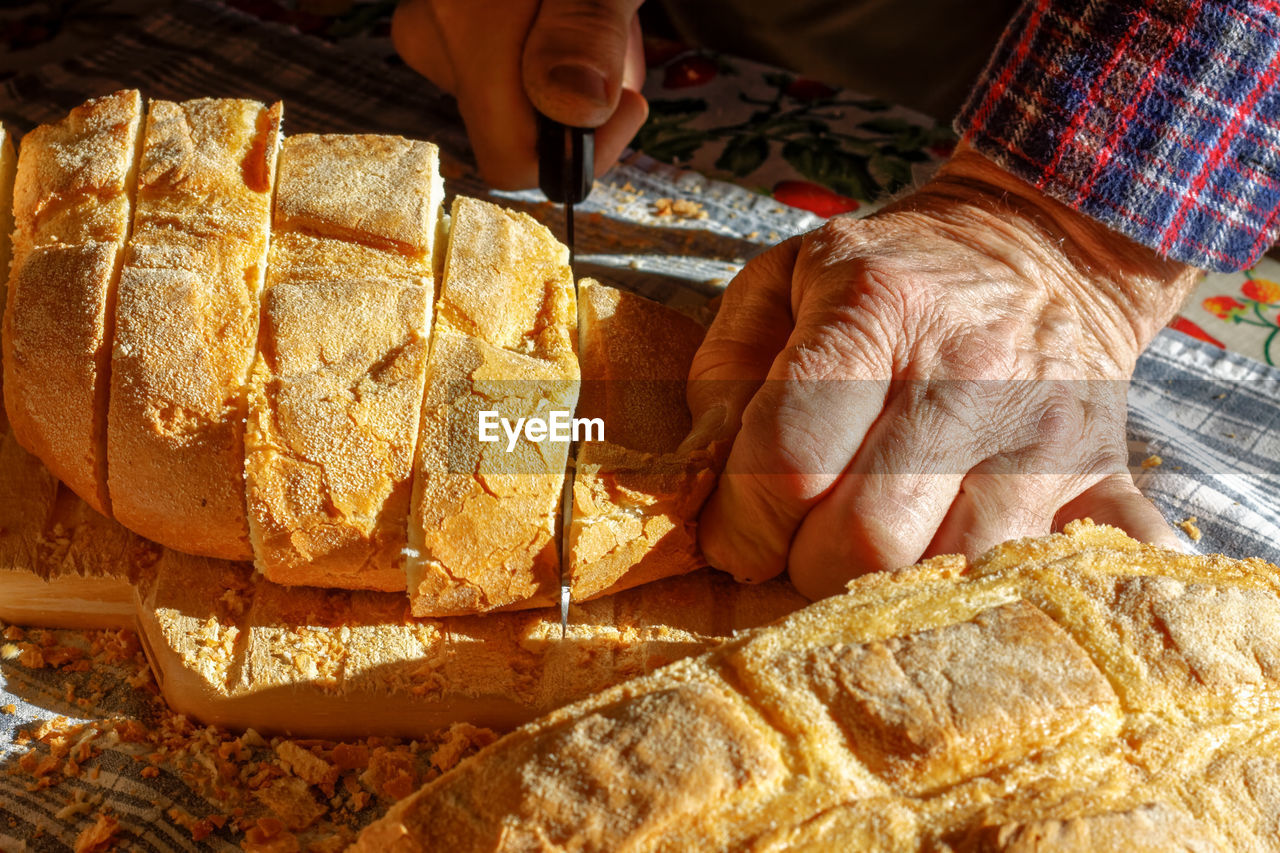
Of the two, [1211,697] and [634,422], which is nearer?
[1211,697]

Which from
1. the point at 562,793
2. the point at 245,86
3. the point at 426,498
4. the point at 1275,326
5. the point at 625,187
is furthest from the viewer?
the point at 245,86

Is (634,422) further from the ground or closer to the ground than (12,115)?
further from the ground

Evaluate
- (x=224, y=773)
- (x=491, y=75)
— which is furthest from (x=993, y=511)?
(x=491, y=75)

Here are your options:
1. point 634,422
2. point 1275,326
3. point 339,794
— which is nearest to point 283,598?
point 339,794

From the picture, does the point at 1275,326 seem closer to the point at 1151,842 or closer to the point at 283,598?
the point at 1151,842

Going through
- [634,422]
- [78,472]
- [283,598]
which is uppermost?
[634,422]

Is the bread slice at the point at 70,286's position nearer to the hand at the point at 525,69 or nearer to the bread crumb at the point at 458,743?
the bread crumb at the point at 458,743

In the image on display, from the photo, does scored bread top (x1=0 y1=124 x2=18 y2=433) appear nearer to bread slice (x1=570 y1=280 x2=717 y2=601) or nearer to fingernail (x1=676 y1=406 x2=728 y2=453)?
bread slice (x1=570 y1=280 x2=717 y2=601)

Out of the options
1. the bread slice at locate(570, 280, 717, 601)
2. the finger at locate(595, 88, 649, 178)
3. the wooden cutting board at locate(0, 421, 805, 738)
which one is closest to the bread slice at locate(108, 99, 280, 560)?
the wooden cutting board at locate(0, 421, 805, 738)

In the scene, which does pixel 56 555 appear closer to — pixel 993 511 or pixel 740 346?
pixel 740 346
